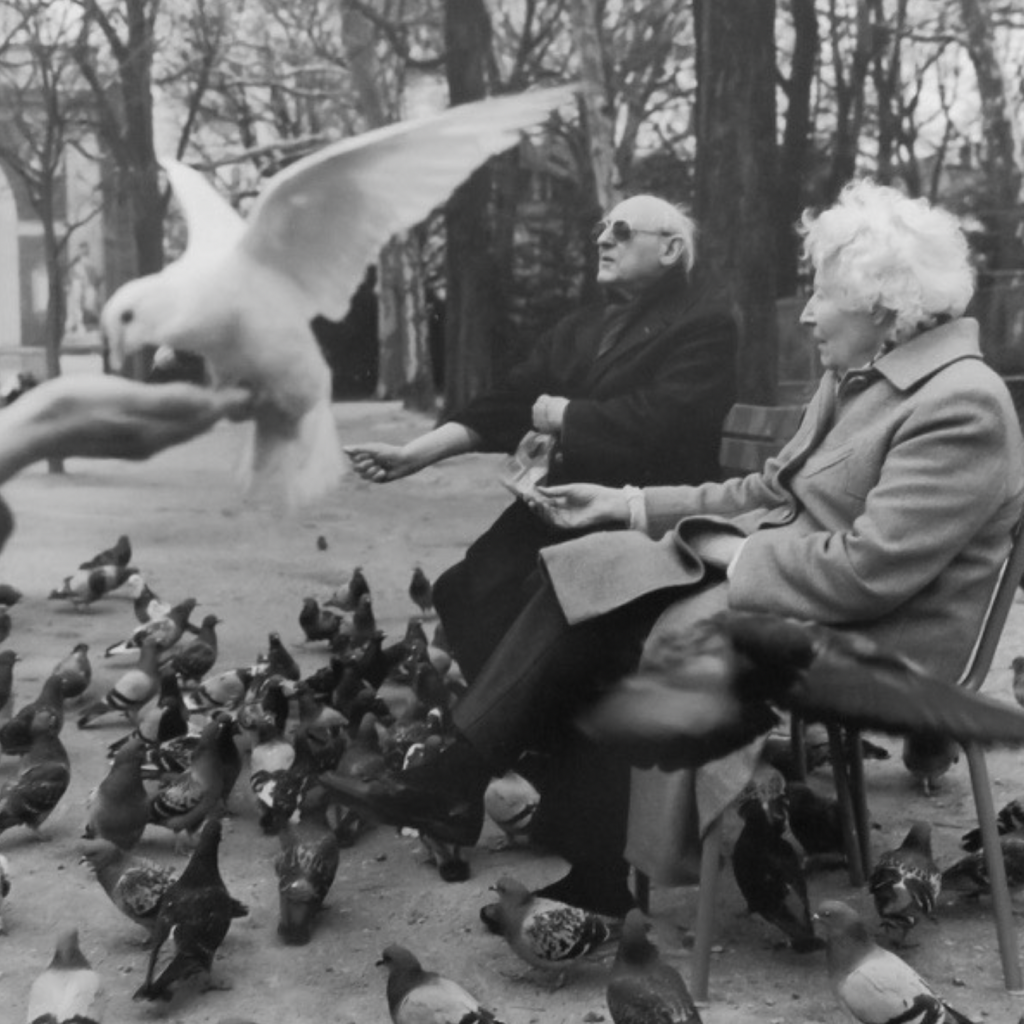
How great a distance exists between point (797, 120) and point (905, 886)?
2.19 m

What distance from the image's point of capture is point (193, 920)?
3910 millimetres

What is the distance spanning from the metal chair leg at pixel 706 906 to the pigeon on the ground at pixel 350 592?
1216 mm

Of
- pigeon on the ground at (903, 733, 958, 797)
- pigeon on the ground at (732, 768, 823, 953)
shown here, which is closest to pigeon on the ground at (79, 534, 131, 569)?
pigeon on the ground at (732, 768, 823, 953)

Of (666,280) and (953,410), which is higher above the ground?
(666,280)

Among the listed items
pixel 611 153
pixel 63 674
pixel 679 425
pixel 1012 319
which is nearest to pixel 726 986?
pixel 679 425

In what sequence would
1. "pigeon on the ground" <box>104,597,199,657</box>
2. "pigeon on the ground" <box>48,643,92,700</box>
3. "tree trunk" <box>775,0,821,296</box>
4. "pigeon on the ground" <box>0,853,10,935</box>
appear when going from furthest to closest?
1. "pigeon on the ground" <box>48,643,92,700</box>
2. "tree trunk" <box>775,0,821,296</box>
3. "pigeon on the ground" <box>104,597,199,657</box>
4. "pigeon on the ground" <box>0,853,10,935</box>

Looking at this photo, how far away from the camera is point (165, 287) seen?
325cm

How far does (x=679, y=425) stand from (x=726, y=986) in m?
→ 1.28

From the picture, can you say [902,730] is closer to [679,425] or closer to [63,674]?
[679,425]

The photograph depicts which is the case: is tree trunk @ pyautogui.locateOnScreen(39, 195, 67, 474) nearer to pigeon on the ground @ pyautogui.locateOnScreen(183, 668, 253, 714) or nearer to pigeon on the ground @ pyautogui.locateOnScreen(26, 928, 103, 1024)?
pigeon on the ground @ pyautogui.locateOnScreen(26, 928, 103, 1024)

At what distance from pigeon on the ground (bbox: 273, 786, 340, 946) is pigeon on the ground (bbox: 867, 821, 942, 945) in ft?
4.30

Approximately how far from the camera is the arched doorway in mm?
3678

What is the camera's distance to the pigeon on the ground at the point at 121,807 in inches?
184

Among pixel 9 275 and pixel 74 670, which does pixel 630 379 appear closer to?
pixel 9 275
